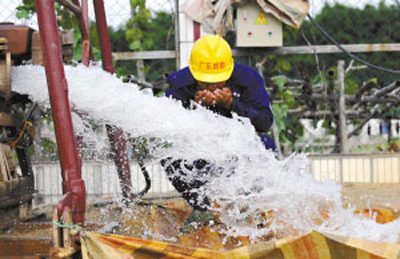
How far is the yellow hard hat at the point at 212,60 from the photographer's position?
9.17 feet

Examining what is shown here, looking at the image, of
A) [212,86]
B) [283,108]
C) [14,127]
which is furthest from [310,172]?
[14,127]

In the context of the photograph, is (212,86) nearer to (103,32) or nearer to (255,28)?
(103,32)

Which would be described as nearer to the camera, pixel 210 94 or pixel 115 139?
pixel 210 94

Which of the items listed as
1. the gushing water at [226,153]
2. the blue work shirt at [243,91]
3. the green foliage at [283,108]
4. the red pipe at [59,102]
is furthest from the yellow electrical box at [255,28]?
the red pipe at [59,102]

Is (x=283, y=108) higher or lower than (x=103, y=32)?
lower

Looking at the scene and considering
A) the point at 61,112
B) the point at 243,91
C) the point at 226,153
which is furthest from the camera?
the point at 243,91

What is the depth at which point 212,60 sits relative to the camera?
279 centimetres

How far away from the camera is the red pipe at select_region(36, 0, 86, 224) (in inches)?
68.6

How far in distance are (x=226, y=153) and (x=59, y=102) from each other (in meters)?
0.90

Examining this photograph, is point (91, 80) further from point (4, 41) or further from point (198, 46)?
point (198, 46)

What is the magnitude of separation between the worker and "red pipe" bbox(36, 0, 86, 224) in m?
0.80

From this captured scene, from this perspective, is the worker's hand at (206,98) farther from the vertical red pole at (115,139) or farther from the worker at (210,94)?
the vertical red pole at (115,139)

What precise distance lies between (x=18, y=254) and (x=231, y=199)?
40.7 inches

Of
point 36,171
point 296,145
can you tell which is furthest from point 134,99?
point 296,145
